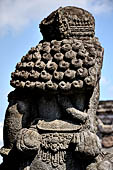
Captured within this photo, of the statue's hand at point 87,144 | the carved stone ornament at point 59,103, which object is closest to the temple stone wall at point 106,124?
the carved stone ornament at point 59,103

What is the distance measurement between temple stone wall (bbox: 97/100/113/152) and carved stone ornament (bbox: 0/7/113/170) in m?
5.83

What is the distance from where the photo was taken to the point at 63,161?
4.11 meters

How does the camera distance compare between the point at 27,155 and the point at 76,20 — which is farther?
the point at 76,20

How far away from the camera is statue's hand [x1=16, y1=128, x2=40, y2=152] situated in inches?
161

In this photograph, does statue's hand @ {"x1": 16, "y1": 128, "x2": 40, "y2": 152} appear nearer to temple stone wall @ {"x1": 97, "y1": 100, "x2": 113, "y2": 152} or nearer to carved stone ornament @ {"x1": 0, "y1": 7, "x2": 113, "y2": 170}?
carved stone ornament @ {"x1": 0, "y1": 7, "x2": 113, "y2": 170}

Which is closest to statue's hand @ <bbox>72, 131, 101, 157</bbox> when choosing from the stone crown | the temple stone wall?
the stone crown

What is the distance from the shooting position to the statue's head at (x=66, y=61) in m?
4.20

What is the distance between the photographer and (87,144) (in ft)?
13.2

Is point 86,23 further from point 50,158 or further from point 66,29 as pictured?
point 50,158

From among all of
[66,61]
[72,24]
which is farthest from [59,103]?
[72,24]

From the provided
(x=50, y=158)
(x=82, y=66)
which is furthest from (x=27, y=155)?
(x=82, y=66)

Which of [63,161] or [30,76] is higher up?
[30,76]

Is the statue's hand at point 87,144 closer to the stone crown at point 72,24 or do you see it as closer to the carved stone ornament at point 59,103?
the carved stone ornament at point 59,103

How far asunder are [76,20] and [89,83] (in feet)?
2.34
